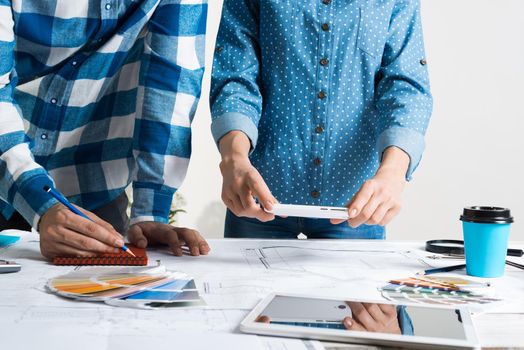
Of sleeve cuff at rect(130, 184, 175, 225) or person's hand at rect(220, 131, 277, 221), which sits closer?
person's hand at rect(220, 131, 277, 221)

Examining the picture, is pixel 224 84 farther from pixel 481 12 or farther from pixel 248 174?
pixel 481 12

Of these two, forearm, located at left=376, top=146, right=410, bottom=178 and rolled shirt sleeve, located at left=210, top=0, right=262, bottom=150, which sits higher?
rolled shirt sleeve, located at left=210, top=0, right=262, bottom=150

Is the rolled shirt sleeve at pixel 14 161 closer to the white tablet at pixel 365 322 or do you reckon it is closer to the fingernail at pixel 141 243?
the fingernail at pixel 141 243

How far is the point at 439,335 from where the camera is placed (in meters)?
0.67

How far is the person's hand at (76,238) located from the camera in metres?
1.08

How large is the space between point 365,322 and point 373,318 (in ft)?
0.07

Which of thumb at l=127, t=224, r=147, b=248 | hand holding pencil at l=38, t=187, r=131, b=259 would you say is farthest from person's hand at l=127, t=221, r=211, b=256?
hand holding pencil at l=38, t=187, r=131, b=259

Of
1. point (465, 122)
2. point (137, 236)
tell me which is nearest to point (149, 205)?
point (137, 236)

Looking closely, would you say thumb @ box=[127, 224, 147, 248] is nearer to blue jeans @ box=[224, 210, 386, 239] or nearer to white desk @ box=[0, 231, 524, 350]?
white desk @ box=[0, 231, 524, 350]

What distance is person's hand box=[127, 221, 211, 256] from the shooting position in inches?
46.0

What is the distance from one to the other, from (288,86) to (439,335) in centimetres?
85

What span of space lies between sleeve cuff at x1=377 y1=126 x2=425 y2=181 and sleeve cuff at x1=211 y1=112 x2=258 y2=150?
0.26 metres

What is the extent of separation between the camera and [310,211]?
100 centimetres

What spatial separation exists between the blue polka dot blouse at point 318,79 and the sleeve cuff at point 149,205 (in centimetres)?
22
